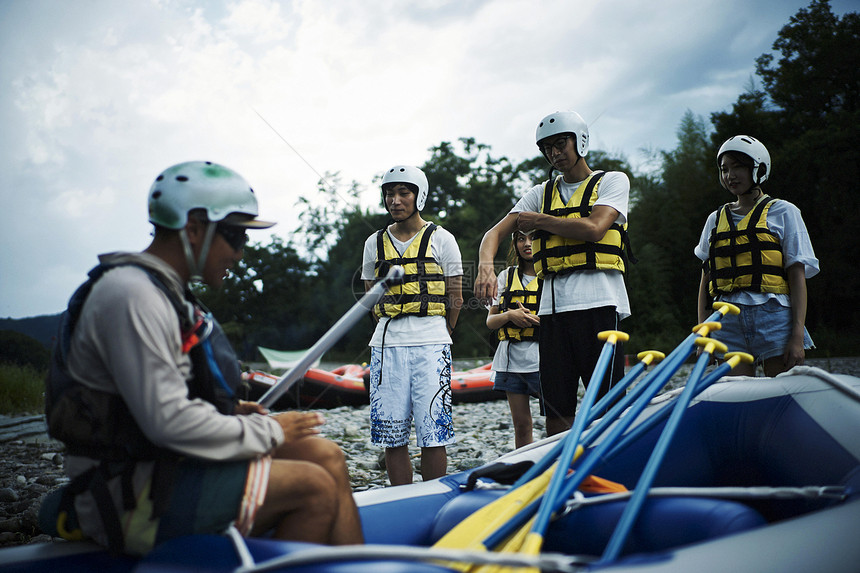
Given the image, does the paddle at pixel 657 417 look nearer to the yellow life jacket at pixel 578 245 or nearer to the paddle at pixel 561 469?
the paddle at pixel 561 469

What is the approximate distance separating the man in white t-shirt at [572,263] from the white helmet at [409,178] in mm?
690

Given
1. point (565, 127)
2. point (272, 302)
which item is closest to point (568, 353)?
point (565, 127)

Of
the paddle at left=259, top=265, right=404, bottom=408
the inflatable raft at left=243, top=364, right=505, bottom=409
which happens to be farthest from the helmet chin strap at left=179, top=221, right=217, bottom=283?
the inflatable raft at left=243, top=364, right=505, bottom=409

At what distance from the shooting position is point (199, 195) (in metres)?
1.80

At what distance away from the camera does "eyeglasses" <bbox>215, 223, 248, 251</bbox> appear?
1.84 metres

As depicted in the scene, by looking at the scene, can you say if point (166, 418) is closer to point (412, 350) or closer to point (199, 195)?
point (199, 195)

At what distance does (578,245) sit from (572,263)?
10 centimetres

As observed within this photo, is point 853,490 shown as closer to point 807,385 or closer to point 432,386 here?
point 807,385

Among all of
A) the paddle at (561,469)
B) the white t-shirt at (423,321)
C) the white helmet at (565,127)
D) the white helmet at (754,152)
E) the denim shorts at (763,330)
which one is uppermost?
the white helmet at (565,127)

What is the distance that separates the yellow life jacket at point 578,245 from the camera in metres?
3.33

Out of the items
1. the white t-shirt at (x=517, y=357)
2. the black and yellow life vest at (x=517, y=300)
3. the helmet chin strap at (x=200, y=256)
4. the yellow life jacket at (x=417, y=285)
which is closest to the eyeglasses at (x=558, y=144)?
the yellow life jacket at (x=417, y=285)

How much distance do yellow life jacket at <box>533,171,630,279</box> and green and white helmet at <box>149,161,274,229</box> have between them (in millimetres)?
1944

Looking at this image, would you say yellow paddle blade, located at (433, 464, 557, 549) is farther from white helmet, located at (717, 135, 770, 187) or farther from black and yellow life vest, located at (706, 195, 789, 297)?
white helmet, located at (717, 135, 770, 187)

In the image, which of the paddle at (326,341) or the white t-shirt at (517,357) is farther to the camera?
the white t-shirt at (517,357)
